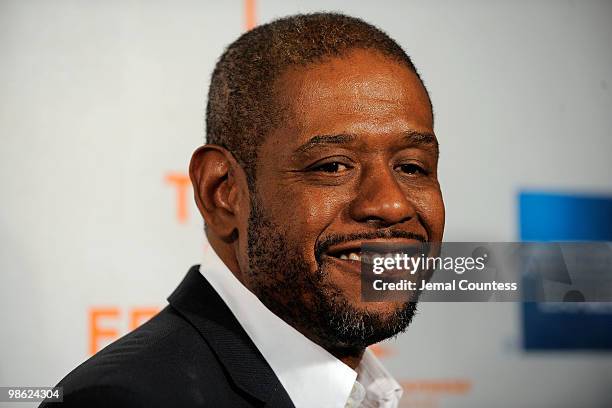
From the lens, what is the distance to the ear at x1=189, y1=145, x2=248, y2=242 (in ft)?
3.87

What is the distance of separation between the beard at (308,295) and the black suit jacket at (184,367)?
74 mm

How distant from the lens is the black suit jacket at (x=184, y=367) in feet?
3.05

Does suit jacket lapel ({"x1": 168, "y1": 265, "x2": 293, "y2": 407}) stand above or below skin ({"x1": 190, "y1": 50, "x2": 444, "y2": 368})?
below

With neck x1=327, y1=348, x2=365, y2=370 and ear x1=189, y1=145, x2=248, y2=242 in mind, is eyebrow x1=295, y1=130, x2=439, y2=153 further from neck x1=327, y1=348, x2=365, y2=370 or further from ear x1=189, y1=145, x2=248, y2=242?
neck x1=327, y1=348, x2=365, y2=370

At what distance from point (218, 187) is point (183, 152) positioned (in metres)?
0.58

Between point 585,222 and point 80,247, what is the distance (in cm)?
127

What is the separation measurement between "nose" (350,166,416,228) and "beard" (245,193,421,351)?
3 cm

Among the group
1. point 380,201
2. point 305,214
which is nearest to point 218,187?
point 305,214

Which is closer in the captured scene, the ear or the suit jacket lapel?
the suit jacket lapel

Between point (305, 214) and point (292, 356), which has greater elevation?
point (305, 214)

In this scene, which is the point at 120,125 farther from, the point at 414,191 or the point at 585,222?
the point at 585,222

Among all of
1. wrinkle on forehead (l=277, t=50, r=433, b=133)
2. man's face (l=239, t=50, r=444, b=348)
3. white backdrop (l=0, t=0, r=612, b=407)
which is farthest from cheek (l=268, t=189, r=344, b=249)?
white backdrop (l=0, t=0, r=612, b=407)

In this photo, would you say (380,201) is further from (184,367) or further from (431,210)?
(184,367)

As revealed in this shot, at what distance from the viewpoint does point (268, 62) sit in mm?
1165
